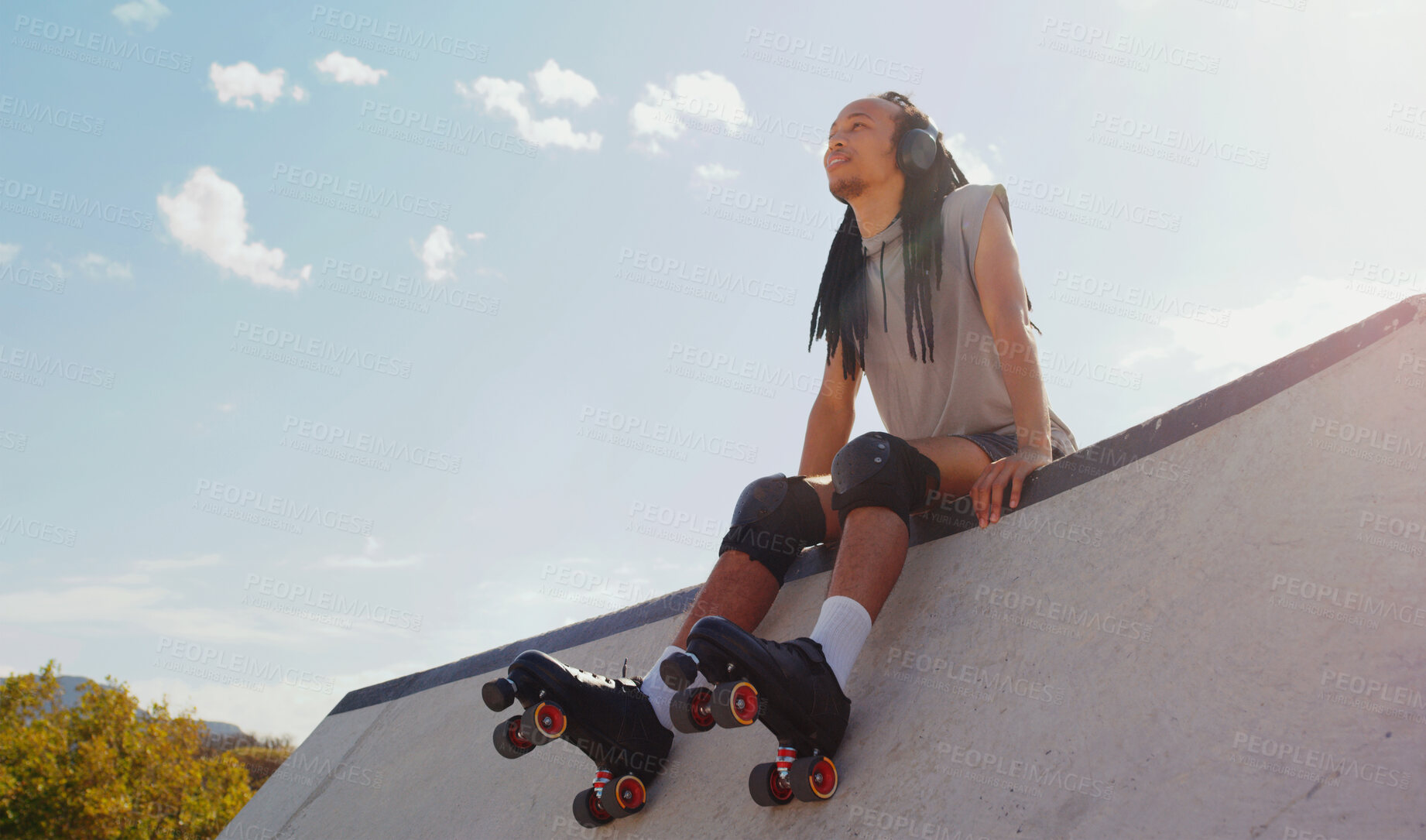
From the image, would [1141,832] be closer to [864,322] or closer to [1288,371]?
[1288,371]

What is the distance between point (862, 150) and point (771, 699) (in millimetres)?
1569

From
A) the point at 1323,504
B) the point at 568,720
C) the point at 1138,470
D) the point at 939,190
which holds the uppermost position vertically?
the point at 939,190

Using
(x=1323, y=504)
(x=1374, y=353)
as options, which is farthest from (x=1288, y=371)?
(x=1323, y=504)

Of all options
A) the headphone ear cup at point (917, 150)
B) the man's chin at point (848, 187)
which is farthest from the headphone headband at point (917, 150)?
the man's chin at point (848, 187)

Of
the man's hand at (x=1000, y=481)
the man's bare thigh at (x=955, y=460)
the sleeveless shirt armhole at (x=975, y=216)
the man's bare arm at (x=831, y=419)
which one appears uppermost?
the sleeveless shirt armhole at (x=975, y=216)

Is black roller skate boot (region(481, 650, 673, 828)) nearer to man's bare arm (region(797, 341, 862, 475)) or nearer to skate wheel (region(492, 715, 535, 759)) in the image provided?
skate wheel (region(492, 715, 535, 759))

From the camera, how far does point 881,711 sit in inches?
66.6

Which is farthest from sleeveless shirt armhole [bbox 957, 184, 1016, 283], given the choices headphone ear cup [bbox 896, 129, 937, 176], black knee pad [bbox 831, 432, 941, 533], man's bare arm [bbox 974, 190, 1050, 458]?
black knee pad [bbox 831, 432, 941, 533]

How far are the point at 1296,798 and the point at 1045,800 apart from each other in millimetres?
334

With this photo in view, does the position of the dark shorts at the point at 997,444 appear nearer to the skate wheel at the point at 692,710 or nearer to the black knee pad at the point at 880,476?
the black knee pad at the point at 880,476

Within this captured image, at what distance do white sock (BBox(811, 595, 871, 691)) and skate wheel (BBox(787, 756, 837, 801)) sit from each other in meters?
0.15

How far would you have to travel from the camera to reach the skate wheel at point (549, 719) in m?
1.59

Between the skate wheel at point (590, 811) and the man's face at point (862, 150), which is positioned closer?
the skate wheel at point (590, 811)

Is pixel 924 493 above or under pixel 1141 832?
above
